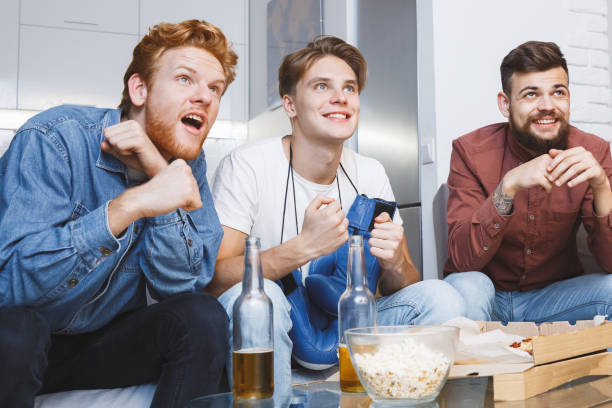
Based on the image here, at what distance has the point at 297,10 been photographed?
3209mm

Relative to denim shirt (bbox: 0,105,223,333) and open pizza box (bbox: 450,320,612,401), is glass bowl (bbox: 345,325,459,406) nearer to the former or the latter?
open pizza box (bbox: 450,320,612,401)

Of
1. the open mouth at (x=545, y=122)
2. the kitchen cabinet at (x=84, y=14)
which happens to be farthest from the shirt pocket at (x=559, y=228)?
the kitchen cabinet at (x=84, y=14)

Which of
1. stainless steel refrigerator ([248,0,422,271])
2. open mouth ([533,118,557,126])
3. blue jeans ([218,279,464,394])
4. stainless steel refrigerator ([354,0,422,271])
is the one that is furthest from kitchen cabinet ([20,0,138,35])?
blue jeans ([218,279,464,394])

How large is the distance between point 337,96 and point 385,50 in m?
1.07

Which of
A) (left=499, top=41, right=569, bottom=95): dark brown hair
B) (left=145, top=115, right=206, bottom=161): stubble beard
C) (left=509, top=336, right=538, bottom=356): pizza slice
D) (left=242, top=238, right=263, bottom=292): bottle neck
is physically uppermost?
(left=499, top=41, right=569, bottom=95): dark brown hair

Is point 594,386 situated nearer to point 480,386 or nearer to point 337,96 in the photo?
point 480,386

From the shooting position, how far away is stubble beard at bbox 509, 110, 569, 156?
1.76 meters

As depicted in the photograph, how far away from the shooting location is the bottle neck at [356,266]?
0.88 meters

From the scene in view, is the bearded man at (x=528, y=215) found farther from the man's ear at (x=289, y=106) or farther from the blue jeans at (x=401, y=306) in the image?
the man's ear at (x=289, y=106)

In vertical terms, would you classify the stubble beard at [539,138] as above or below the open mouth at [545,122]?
below

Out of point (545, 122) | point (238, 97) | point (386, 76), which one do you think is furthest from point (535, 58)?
point (238, 97)

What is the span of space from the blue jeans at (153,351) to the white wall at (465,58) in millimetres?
1198

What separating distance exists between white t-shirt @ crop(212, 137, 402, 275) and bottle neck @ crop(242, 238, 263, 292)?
0.64 metres

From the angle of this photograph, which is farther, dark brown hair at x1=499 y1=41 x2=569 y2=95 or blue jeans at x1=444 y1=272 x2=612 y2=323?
dark brown hair at x1=499 y1=41 x2=569 y2=95
